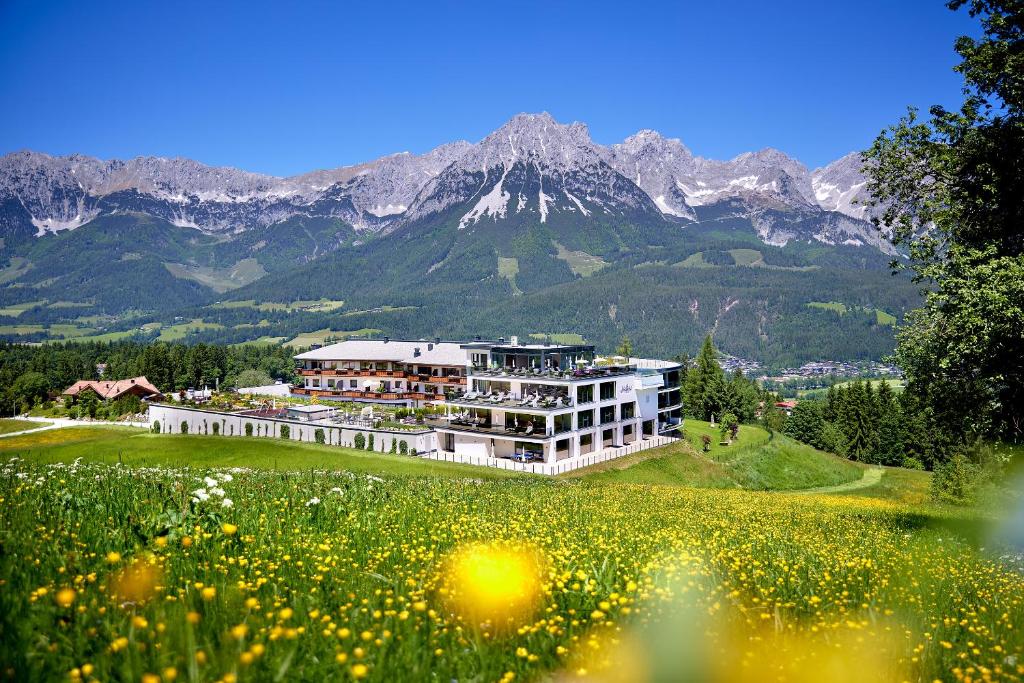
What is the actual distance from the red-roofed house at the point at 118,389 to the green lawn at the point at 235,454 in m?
50.0

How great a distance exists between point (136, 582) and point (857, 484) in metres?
75.9

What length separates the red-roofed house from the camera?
104500 mm

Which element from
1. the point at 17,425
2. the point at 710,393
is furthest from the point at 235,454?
the point at 710,393

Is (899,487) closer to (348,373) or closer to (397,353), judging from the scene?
(397,353)

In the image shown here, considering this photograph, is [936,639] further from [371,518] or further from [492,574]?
[371,518]

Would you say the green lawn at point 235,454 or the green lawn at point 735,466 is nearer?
the green lawn at point 235,454

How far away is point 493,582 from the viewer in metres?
9.32

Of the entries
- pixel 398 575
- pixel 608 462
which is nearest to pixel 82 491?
pixel 398 575

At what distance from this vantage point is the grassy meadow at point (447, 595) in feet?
20.4

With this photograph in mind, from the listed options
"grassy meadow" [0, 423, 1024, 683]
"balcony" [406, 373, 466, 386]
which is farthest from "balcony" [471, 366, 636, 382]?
"grassy meadow" [0, 423, 1024, 683]

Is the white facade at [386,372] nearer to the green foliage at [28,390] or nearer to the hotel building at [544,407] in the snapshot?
the hotel building at [544,407]

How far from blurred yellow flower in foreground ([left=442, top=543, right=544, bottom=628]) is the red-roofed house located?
108 metres

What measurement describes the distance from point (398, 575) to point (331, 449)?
45.7m

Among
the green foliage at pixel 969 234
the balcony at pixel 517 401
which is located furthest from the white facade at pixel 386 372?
the green foliage at pixel 969 234
